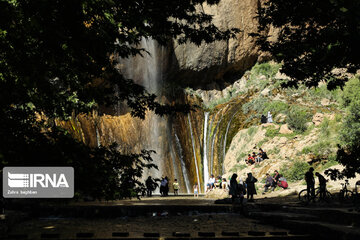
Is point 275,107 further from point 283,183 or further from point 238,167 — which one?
point 283,183

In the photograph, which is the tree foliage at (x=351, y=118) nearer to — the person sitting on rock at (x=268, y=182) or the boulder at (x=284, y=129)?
the boulder at (x=284, y=129)

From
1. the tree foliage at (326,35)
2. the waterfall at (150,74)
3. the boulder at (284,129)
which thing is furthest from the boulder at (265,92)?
the tree foliage at (326,35)

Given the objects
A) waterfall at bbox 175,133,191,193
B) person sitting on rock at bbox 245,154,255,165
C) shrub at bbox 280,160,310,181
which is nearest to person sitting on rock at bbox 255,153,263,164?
person sitting on rock at bbox 245,154,255,165

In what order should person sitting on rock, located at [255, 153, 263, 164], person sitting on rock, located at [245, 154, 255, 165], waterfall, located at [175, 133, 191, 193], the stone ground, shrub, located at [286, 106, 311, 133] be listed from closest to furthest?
1. the stone ground
2. person sitting on rock, located at [255, 153, 263, 164]
3. person sitting on rock, located at [245, 154, 255, 165]
4. shrub, located at [286, 106, 311, 133]
5. waterfall, located at [175, 133, 191, 193]

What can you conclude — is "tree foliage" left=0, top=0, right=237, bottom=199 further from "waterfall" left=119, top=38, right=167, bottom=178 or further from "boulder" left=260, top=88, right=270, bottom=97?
"boulder" left=260, top=88, right=270, bottom=97

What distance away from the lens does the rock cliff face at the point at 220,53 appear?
4056 cm

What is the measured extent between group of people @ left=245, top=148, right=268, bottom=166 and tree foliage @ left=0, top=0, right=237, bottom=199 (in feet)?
69.3

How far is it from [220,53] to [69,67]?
1500 inches

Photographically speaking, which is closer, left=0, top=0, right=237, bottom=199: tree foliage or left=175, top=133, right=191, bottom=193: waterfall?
left=0, top=0, right=237, bottom=199: tree foliage

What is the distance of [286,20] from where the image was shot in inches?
331

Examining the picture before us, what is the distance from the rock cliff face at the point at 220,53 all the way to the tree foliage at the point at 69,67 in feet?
112

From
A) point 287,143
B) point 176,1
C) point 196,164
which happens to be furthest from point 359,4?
point 196,164

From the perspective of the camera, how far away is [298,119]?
29484mm

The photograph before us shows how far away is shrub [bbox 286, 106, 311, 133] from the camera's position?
29.1 meters
